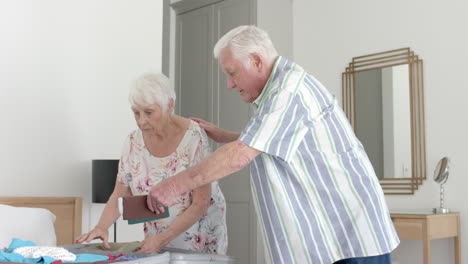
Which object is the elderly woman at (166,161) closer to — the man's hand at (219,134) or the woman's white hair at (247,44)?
the man's hand at (219,134)

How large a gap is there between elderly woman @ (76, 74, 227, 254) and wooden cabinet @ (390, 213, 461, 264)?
1.90 metres

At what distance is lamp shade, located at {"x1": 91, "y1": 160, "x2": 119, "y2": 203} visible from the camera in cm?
282

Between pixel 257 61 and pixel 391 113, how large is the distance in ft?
9.55

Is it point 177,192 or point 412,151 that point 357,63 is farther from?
point 177,192

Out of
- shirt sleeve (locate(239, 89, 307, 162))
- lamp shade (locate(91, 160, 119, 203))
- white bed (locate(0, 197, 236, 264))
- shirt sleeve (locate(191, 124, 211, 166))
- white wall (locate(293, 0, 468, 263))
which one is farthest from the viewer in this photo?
white wall (locate(293, 0, 468, 263))

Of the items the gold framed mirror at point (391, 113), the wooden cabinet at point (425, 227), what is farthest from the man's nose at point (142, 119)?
the gold framed mirror at point (391, 113)

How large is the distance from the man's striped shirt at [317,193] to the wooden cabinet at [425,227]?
86.3 inches

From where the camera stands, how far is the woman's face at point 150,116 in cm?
217

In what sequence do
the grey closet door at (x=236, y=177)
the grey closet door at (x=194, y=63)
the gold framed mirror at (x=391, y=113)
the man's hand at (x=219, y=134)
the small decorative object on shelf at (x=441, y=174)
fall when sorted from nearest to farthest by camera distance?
the man's hand at (x=219, y=134) < the small decorative object on shelf at (x=441, y=174) < the gold framed mirror at (x=391, y=113) < the grey closet door at (x=236, y=177) < the grey closet door at (x=194, y=63)

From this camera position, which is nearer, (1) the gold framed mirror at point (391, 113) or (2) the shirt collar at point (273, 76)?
(2) the shirt collar at point (273, 76)

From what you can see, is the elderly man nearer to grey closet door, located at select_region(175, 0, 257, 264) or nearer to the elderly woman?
the elderly woman

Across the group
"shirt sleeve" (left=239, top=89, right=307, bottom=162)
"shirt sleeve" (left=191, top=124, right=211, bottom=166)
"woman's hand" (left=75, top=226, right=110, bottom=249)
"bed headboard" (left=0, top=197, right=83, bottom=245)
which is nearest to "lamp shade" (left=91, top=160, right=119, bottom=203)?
"bed headboard" (left=0, top=197, right=83, bottom=245)

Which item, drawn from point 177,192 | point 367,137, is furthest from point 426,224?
point 177,192

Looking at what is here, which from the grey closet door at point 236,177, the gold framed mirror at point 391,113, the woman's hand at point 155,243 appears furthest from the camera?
the grey closet door at point 236,177
